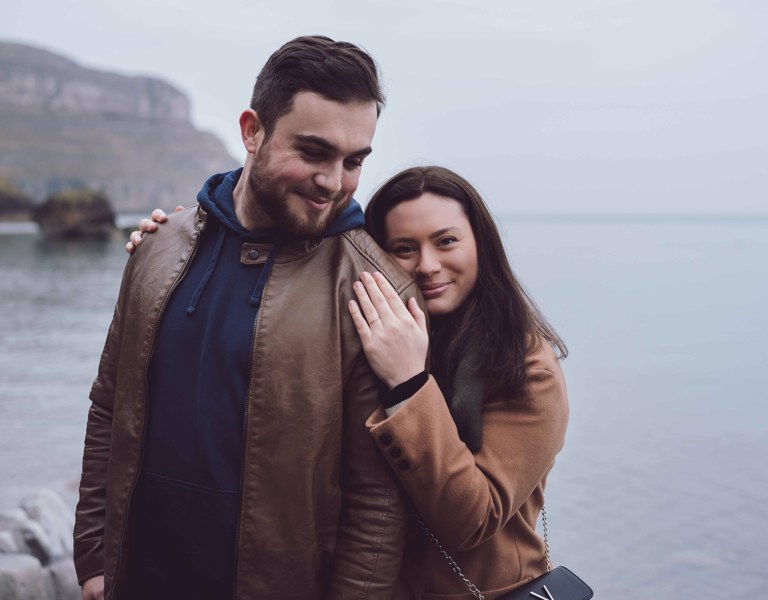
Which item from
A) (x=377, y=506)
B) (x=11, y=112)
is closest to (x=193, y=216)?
(x=377, y=506)

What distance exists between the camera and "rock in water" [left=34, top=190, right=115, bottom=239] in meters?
35.4

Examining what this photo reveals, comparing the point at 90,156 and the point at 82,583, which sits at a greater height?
the point at 82,583

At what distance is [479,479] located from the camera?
→ 2.01 meters

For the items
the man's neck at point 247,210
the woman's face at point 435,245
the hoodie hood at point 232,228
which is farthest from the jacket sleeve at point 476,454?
the man's neck at point 247,210

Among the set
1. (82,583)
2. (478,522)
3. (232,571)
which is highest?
(478,522)

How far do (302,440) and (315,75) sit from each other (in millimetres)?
872

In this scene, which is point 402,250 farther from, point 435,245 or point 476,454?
point 476,454

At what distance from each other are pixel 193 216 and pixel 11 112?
11647 centimetres

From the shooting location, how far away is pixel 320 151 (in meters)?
1.92

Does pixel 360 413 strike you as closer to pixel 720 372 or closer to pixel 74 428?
pixel 74 428

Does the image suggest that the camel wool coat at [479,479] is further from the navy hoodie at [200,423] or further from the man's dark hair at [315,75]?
the man's dark hair at [315,75]

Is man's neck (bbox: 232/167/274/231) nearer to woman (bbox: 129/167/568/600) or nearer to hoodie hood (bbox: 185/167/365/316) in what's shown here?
hoodie hood (bbox: 185/167/365/316)

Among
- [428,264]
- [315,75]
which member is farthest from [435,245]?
[315,75]

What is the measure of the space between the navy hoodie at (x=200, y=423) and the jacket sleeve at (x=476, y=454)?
1.22ft
